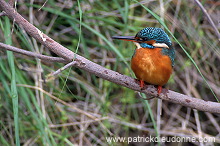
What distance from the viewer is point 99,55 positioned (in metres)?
2.93

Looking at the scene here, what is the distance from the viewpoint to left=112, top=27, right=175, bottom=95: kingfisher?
1.81m

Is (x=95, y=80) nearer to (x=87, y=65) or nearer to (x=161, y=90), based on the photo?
(x=161, y=90)

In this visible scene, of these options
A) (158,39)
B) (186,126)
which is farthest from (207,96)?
(158,39)

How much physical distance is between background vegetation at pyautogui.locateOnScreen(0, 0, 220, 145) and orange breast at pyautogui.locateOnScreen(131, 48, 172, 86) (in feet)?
1.41

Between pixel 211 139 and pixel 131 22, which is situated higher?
pixel 131 22

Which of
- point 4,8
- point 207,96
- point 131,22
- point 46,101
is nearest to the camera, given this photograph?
point 4,8

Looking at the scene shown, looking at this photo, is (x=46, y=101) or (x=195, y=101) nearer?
(x=195, y=101)

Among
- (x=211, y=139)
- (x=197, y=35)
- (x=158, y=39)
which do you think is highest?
(x=197, y=35)

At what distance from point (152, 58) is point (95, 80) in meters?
0.92

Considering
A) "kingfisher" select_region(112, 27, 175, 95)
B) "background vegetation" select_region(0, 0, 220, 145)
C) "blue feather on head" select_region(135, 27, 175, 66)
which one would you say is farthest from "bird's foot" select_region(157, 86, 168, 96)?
"background vegetation" select_region(0, 0, 220, 145)

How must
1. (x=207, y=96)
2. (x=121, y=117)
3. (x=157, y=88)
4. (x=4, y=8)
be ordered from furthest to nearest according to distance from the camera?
(x=207, y=96) < (x=121, y=117) < (x=157, y=88) < (x=4, y=8)

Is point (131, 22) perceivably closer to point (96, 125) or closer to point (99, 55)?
point (99, 55)

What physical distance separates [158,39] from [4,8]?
3.08 ft

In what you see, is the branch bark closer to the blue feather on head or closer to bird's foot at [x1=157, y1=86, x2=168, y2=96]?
bird's foot at [x1=157, y1=86, x2=168, y2=96]
